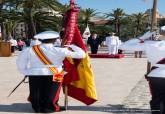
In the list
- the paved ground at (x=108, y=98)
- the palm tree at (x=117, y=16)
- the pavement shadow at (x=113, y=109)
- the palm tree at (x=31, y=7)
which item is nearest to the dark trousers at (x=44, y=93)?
the paved ground at (x=108, y=98)

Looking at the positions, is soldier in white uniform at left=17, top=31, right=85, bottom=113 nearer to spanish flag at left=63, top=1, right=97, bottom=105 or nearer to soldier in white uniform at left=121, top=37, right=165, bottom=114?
spanish flag at left=63, top=1, right=97, bottom=105

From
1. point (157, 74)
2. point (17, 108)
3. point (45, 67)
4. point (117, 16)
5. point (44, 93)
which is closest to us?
point (157, 74)

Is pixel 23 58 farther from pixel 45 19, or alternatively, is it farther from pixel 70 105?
pixel 45 19

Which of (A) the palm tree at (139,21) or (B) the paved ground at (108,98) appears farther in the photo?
(A) the palm tree at (139,21)

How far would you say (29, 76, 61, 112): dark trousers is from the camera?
8.23 m

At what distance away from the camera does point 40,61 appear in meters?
8.14

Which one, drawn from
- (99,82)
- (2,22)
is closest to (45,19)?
(2,22)

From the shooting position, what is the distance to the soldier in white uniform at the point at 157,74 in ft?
21.7

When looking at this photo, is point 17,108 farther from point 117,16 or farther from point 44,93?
point 117,16

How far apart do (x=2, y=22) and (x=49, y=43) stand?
5688 centimetres

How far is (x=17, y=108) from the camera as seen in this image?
29.0 feet

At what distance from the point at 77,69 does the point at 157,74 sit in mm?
2289

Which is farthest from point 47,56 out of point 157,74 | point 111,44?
point 111,44

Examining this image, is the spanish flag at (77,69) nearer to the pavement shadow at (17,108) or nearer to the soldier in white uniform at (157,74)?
the pavement shadow at (17,108)
